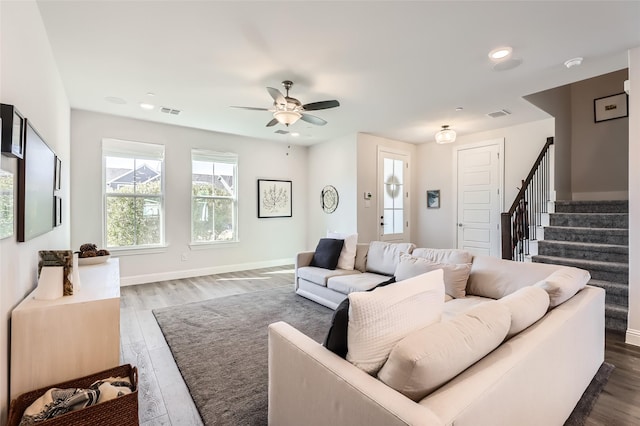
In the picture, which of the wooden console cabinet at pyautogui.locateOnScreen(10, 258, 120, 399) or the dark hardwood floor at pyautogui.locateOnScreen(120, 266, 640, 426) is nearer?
the wooden console cabinet at pyautogui.locateOnScreen(10, 258, 120, 399)

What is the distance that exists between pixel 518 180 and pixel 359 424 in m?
5.49

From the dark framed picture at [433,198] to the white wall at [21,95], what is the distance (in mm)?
6121

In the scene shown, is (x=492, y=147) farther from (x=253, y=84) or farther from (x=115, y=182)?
(x=115, y=182)

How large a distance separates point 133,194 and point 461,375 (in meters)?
5.36

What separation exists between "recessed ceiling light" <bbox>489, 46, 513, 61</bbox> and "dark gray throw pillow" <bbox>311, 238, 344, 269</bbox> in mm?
2645

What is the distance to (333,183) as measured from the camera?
248 inches

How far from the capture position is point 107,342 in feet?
5.98

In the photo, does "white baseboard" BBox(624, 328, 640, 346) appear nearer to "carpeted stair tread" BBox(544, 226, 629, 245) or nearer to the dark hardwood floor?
the dark hardwood floor

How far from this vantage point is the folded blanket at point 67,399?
1443mm

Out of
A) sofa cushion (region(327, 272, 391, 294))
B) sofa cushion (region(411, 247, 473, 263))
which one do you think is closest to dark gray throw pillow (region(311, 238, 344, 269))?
sofa cushion (region(327, 272, 391, 294))

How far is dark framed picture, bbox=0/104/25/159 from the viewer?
4.68 feet

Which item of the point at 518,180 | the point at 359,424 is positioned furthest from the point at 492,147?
the point at 359,424

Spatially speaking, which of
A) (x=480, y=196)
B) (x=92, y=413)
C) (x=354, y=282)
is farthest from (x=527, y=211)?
(x=92, y=413)

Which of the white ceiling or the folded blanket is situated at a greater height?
the white ceiling
